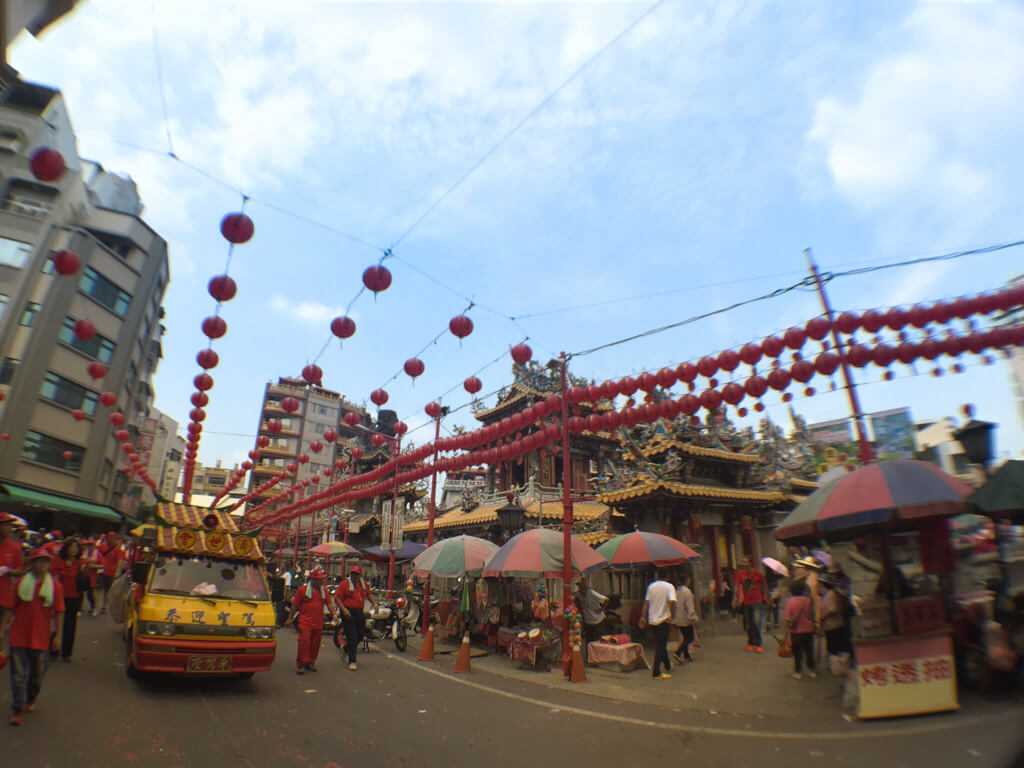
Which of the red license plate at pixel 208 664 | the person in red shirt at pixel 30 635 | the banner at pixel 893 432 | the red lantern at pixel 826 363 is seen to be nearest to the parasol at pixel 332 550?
the red license plate at pixel 208 664

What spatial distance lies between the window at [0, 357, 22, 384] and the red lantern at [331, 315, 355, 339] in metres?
24.3

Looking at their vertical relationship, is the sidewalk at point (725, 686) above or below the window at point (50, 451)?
below

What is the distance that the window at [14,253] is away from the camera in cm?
2438

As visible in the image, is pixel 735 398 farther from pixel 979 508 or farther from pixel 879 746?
pixel 879 746

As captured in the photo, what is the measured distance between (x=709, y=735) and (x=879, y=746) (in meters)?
1.66

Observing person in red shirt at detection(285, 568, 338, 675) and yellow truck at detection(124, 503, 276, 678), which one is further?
person in red shirt at detection(285, 568, 338, 675)

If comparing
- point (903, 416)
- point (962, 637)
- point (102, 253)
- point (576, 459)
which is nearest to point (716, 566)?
point (576, 459)

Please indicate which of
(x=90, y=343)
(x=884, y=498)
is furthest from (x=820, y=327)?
(x=90, y=343)

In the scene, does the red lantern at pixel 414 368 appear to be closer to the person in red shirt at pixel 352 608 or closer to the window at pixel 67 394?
the person in red shirt at pixel 352 608

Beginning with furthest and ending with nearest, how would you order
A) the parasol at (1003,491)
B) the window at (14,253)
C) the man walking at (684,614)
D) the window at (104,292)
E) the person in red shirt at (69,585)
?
the window at (104,292)
the window at (14,253)
the man walking at (684,614)
the person in red shirt at (69,585)
the parasol at (1003,491)

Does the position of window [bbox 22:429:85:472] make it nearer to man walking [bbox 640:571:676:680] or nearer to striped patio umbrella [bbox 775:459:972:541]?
man walking [bbox 640:571:676:680]

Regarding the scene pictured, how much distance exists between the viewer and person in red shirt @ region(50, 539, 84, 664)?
8227 millimetres

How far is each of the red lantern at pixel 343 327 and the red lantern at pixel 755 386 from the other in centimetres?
774

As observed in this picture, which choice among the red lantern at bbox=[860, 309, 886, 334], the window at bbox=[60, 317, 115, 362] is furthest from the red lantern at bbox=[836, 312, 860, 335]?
the window at bbox=[60, 317, 115, 362]
